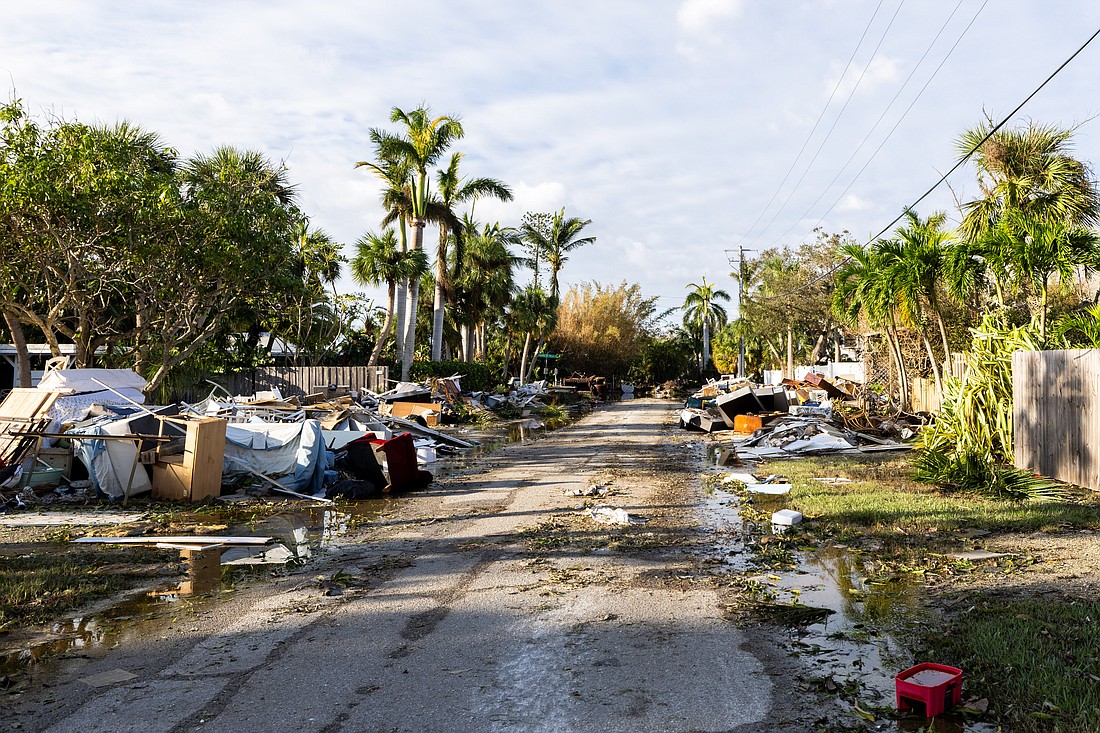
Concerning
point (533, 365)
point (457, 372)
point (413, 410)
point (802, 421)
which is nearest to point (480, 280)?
point (457, 372)

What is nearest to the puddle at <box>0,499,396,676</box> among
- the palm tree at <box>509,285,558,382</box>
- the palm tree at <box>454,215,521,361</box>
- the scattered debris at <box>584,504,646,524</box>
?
the scattered debris at <box>584,504,646,524</box>

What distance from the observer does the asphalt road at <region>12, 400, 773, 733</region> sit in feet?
14.8

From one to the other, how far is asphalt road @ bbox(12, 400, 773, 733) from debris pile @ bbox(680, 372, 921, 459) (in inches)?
393

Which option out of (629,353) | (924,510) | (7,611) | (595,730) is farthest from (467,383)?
(595,730)

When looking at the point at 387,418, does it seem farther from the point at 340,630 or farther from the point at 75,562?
the point at 340,630

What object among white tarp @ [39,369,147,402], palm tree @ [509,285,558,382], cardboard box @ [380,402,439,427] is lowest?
cardboard box @ [380,402,439,427]

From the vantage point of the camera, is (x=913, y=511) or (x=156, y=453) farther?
(x=156, y=453)

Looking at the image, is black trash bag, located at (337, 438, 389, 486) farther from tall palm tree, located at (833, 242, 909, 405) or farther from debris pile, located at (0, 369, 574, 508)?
tall palm tree, located at (833, 242, 909, 405)

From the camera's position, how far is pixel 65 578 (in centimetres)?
750

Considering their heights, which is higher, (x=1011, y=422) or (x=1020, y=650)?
(x=1011, y=422)

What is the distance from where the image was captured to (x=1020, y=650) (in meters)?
5.09

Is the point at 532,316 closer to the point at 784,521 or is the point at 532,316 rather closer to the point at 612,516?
the point at 612,516

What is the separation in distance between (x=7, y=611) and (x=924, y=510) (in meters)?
9.35

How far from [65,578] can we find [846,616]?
659 centimetres
